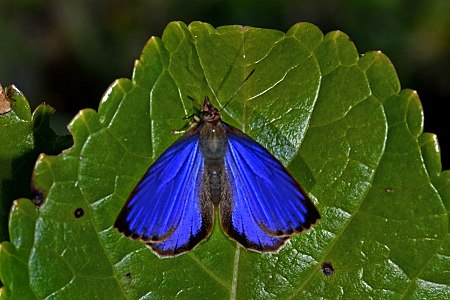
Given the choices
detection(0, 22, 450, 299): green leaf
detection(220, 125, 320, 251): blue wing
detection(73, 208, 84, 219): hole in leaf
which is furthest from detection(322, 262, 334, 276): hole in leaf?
detection(73, 208, 84, 219): hole in leaf

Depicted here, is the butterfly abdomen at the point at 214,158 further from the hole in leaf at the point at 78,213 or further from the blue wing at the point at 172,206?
the hole in leaf at the point at 78,213

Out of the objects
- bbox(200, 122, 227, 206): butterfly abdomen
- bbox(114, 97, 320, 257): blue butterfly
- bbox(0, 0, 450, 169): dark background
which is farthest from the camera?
bbox(0, 0, 450, 169): dark background

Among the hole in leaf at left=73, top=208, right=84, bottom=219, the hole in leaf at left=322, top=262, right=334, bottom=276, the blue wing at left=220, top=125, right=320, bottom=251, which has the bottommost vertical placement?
the hole in leaf at left=322, top=262, right=334, bottom=276

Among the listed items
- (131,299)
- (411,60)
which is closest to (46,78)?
(411,60)

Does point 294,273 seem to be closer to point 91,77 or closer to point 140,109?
point 140,109

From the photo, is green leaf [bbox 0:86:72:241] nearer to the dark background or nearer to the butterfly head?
the butterfly head

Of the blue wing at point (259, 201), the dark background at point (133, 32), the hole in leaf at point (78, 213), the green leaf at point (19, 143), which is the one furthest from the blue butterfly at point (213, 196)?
the dark background at point (133, 32)

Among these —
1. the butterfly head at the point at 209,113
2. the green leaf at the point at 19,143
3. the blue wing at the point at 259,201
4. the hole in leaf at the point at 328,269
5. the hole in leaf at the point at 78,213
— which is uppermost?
the green leaf at the point at 19,143
